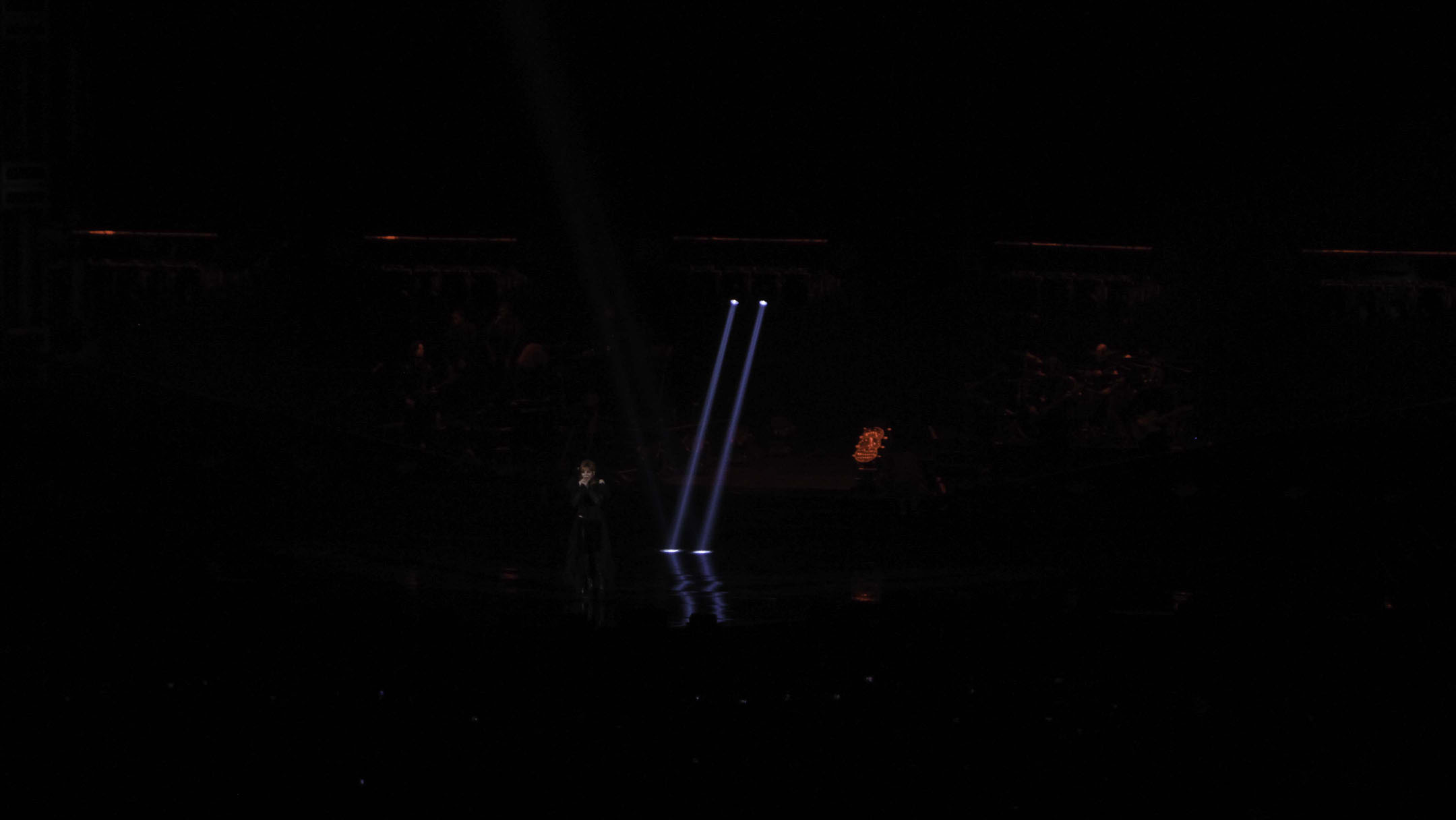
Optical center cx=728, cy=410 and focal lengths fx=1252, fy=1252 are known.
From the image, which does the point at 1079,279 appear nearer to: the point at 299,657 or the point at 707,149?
the point at 707,149

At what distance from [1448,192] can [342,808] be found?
890 cm

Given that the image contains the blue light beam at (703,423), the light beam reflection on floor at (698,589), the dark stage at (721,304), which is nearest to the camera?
the light beam reflection on floor at (698,589)

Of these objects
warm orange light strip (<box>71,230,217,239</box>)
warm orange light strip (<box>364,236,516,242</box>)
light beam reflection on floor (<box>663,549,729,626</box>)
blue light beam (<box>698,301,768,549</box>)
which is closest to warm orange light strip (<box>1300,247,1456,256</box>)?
blue light beam (<box>698,301,768,549</box>)

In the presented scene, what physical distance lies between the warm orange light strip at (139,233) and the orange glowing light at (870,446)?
229 inches

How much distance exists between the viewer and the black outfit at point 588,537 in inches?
307

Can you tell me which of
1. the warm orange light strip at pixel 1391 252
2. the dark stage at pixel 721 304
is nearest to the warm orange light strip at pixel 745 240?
the dark stage at pixel 721 304

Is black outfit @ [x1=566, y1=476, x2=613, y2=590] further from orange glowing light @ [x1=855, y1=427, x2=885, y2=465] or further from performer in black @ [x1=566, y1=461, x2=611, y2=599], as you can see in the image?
orange glowing light @ [x1=855, y1=427, x2=885, y2=465]

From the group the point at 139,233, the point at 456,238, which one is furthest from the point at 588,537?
the point at 139,233

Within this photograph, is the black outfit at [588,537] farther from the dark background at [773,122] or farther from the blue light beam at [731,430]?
the dark background at [773,122]

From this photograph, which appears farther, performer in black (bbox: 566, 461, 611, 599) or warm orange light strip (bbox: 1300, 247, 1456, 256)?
warm orange light strip (bbox: 1300, 247, 1456, 256)

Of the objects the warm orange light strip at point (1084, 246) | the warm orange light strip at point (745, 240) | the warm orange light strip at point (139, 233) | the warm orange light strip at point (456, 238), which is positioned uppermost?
the warm orange light strip at point (139, 233)

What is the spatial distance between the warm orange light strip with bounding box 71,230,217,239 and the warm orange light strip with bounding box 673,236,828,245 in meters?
3.90

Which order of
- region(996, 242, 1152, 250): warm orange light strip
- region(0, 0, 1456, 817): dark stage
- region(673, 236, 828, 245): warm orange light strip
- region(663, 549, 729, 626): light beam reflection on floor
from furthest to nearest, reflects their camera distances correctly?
1. region(673, 236, 828, 245): warm orange light strip
2. region(996, 242, 1152, 250): warm orange light strip
3. region(0, 0, 1456, 817): dark stage
4. region(663, 549, 729, 626): light beam reflection on floor

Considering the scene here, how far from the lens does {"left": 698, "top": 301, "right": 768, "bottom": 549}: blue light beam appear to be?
1044 centimetres
